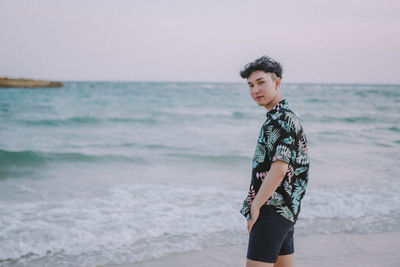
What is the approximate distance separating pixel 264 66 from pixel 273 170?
1.97 feet

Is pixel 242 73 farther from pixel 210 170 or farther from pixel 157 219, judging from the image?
pixel 210 170

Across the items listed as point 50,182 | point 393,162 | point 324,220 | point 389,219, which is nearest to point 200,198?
point 324,220

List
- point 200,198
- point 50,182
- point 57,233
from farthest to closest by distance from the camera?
1. point 50,182
2. point 200,198
3. point 57,233

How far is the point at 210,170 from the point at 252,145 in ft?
14.3

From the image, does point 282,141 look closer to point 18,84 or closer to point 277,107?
point 277,107

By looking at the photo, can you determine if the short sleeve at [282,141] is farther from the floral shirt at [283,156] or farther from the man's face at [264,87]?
the man's face at [264,87]

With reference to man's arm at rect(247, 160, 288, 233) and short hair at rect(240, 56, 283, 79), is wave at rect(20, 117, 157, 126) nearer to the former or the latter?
short hair at rect(240, 56, 283, 79)

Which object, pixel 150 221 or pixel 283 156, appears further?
pixel 150 221

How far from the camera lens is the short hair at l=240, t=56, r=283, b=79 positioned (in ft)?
6.76

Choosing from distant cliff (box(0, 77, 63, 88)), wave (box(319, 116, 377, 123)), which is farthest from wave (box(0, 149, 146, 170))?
distant cliff (box(0, 77, 63, 88))

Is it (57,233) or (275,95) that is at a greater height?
(275,95)

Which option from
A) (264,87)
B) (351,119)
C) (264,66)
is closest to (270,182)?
(264,87)

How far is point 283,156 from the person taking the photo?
187 cm

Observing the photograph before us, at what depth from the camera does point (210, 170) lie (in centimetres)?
927
